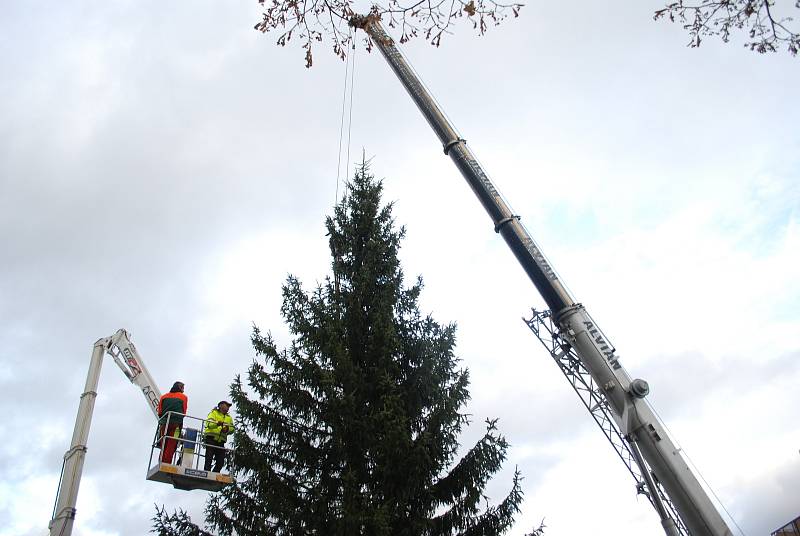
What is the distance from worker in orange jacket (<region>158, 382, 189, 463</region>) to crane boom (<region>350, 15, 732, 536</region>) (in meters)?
6.79

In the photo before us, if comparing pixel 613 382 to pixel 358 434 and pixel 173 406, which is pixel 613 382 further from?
Answer: pixel 173 406

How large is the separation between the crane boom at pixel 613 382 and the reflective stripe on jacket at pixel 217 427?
6683 millimetres

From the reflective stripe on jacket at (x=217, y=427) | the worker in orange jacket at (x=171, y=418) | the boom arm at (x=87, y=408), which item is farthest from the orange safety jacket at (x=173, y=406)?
the boom arm at (x=87, y=408)

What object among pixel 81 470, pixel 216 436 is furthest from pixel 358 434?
pixel 81 470

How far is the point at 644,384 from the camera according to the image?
11453mm

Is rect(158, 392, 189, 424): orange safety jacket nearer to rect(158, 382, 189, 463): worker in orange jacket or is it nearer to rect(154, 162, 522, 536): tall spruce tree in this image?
rect(158, 382, 189, 463): worker in orange jacket

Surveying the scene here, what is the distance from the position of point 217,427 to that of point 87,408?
8.76ft

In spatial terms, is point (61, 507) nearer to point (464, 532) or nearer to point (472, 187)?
point (464, 532)

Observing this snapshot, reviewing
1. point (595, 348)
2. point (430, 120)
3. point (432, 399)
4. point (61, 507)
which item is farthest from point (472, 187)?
point (61, 507)

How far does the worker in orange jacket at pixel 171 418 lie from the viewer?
1033 centimetres

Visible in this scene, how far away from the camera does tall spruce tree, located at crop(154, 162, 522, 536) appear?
8391 mm

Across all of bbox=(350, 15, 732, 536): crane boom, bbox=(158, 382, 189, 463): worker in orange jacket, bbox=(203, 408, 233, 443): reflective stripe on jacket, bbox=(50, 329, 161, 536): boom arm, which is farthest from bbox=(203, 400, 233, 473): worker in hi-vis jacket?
bbox=(350, 15, 732, 536): crane boom

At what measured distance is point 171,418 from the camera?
1062cm

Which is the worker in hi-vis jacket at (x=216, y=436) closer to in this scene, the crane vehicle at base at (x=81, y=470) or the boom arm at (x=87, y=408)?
the crane vehicle at base at (x=81, y=470)
